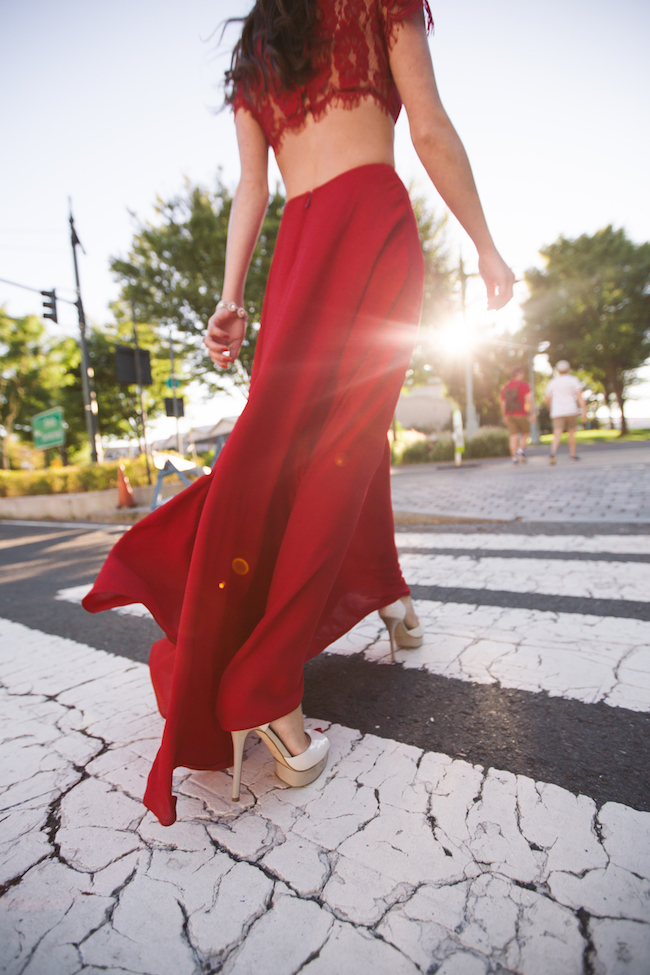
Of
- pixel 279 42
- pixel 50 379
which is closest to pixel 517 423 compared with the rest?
pixel 279 42

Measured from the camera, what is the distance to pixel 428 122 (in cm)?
135

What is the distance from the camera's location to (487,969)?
2.50 ft

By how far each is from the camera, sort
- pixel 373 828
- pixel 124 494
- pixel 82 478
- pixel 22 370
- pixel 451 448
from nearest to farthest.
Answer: pixel 373 828 → pixel 124 494 → pixel 82 478 → pixel 451 448 → pixel 22 370

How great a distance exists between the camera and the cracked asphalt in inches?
32.3

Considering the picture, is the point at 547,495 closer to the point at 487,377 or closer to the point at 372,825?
the point at 372,825

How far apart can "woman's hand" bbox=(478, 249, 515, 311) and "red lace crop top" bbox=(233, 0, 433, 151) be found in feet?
1.66

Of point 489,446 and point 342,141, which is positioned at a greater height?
point 342,141

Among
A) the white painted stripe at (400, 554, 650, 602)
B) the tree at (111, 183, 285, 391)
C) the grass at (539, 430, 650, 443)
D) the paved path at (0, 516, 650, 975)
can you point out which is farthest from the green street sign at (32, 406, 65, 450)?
the grass at (539, 430, 650, 443)

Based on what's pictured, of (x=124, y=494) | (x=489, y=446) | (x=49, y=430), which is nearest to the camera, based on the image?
(x=124, y=494)

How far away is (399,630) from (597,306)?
3297 cm

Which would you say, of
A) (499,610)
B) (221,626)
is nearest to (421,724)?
(221,626)

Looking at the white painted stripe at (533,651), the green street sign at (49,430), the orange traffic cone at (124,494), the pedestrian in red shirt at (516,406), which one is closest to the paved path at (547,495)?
the pedestrian in red shirt at (516,406)

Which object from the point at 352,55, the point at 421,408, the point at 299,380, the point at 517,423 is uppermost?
the point at 421,408

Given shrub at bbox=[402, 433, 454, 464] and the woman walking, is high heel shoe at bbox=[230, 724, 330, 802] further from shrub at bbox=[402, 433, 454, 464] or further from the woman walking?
shrub at bbox=[402, 433, 454, 464]
